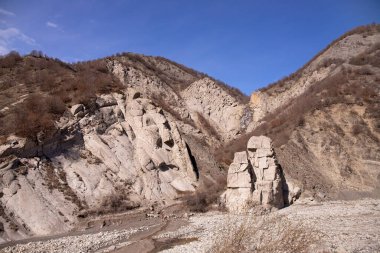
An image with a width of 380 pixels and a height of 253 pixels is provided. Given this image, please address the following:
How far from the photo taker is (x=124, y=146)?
32938 mm

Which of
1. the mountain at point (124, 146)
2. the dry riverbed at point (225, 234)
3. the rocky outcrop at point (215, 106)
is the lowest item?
the dry riverbed at point (225, 234)

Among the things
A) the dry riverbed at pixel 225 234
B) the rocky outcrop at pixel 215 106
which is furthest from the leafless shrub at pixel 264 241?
the rocky outcrop at pixel 215 106

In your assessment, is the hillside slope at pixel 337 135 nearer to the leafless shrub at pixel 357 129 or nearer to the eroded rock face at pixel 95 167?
the leafless shrub at pixel 357 129

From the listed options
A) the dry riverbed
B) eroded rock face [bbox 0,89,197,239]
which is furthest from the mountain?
the dry riverbed

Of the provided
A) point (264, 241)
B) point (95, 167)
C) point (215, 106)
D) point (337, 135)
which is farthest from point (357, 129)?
point (264, 241)

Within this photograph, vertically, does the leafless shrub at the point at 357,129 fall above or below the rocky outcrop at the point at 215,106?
below

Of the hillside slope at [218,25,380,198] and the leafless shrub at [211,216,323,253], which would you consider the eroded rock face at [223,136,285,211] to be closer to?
the hillside slope at [218,25,380,198]

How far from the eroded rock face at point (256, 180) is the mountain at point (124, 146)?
6.82ft

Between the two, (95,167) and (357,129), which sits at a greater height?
(357,129)

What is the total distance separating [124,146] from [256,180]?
11.5m

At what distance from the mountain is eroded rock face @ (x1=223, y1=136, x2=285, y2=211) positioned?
6.82 ft

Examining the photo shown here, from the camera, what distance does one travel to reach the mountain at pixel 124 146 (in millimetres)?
25188

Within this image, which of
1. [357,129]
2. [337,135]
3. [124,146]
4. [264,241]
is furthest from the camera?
[337,135]

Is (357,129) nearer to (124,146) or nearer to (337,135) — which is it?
(337,135)
